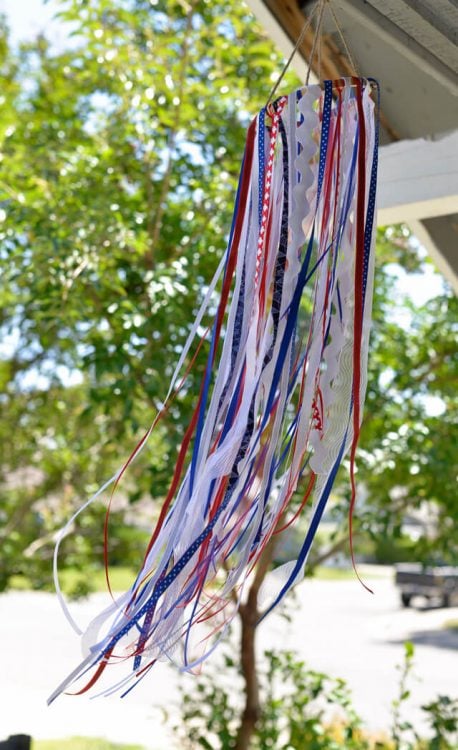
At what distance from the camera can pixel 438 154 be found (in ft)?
6.70

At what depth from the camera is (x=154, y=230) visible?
3.16 m

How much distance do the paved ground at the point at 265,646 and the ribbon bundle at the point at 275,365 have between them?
233 cm

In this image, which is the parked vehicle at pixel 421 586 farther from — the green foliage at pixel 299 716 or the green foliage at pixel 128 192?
the green foliage at pixel 299 716

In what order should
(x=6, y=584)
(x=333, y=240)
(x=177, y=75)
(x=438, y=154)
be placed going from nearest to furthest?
(x=333, y=240)
(x=438, y=154)
(x=177, y=75)
(x=6, y=584)

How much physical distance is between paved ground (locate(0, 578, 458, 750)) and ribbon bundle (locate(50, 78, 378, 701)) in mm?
2330

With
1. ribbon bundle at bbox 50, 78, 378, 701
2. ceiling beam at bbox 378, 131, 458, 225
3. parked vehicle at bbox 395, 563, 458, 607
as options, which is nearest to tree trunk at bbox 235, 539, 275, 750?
ceiling beam at bbox 378, 131, 458, 225

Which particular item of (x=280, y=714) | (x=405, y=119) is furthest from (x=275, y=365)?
(x=280, y=714)

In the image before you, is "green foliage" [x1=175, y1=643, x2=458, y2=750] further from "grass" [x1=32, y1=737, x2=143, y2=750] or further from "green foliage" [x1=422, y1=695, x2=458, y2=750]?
"grass" [x1=32, y1=737, x2=143, y2=750]

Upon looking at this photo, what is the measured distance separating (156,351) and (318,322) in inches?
63.3

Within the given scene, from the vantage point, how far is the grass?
4.88m

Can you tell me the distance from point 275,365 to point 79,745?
4285 mm

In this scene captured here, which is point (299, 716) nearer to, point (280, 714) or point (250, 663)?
point (280, 714)

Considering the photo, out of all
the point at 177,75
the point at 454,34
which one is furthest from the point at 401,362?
the point at 454,34

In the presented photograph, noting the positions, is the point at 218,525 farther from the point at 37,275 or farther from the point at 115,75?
the point at 115,75
